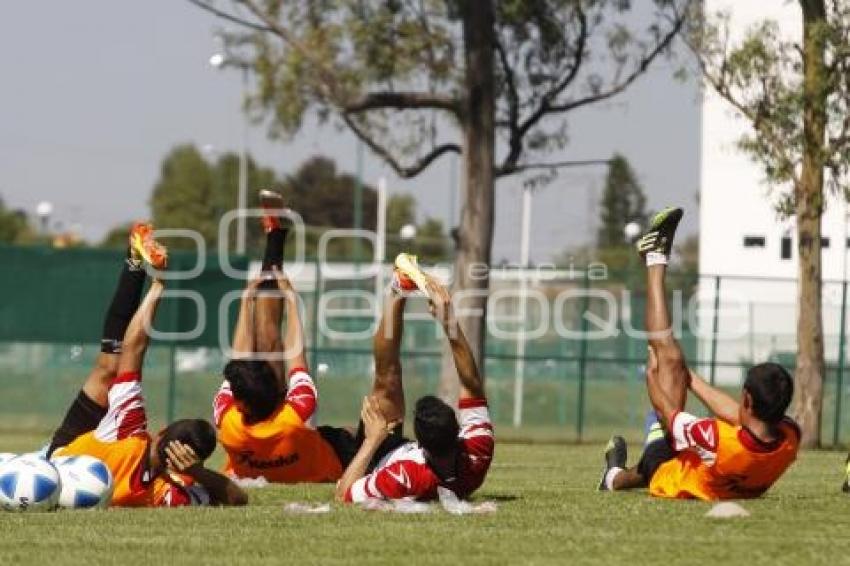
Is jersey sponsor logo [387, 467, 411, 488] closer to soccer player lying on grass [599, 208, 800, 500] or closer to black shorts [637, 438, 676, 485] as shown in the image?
soccer player lying on grass [599, 208, 800, 500]

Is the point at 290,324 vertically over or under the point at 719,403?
over

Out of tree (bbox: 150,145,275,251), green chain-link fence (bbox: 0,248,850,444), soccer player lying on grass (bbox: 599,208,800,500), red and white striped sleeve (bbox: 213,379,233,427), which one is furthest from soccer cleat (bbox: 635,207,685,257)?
tree (bbox: 150,145,275,251)

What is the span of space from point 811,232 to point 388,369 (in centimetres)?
1712

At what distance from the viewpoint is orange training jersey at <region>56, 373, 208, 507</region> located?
13.8 meters

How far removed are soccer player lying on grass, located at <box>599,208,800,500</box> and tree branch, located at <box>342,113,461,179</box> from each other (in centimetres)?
1899

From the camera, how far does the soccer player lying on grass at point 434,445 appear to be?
1309 cm

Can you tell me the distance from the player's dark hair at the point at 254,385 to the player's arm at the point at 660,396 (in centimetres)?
276

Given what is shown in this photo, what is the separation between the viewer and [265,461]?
15.8 m

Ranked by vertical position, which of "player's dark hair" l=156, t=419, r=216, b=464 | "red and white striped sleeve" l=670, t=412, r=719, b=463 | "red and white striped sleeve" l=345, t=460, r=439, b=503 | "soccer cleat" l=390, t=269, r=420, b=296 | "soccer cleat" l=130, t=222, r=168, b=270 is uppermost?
"soccer cleat" l=130, t=222, r=168, b=270

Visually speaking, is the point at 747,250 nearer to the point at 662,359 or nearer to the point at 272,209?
the point at 272,209

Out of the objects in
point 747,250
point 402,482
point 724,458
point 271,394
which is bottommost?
point 402,482

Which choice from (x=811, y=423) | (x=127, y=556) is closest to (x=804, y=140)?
(x=811, y=423)

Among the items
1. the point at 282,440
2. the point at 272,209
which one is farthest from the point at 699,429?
the point at 272,209

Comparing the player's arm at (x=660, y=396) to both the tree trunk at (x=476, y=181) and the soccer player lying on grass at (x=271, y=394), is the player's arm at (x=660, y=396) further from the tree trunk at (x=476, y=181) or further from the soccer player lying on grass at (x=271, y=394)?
the tree trunk at (x=476, y=181)
